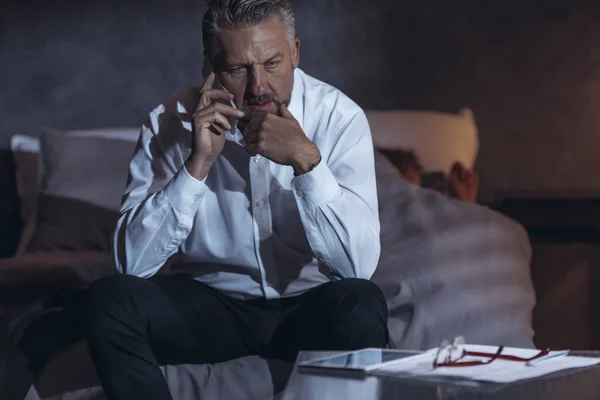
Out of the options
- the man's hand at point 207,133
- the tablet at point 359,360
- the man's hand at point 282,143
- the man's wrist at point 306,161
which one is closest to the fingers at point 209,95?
the man's hand at point 207,133

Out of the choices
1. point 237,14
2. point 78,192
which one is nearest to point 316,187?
point 237,14

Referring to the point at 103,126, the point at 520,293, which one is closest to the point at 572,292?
the point at 520,293

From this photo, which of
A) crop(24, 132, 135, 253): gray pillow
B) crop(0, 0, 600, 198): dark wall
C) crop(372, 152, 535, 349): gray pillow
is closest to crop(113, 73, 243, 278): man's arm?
crop(372, 152, 535, 349): gray pillow

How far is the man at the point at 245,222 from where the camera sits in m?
1.52

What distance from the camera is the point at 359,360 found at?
115 cm

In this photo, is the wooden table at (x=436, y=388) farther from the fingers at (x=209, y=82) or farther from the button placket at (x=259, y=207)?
the fingers at (x=209, y=82)

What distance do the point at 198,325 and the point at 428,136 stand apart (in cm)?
155

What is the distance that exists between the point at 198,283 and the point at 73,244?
965 mm

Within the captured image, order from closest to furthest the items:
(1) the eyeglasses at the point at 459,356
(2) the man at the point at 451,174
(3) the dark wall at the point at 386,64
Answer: (1) the eyeglasses at the point at 459,356, (2) the man at the point at 451,174, (3) the dark wall at the point at 386,64

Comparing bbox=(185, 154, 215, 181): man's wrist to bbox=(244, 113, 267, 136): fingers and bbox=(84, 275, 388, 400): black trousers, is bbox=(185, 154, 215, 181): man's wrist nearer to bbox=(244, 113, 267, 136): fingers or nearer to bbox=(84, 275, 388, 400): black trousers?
bbox=(244, 113, 267, 136): fingers

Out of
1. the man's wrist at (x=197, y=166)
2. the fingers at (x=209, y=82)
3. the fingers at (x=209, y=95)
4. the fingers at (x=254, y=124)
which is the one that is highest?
the fingers at (x=209, y=82)

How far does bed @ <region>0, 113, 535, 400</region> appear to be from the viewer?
5.53 feet

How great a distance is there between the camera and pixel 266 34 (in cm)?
174

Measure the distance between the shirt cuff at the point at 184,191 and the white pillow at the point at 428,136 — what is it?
1.35m
